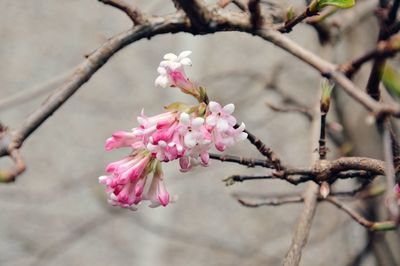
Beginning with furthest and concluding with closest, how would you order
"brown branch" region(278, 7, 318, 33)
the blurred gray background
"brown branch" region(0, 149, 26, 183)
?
the blurred gray background, "brown branch" region(278, 7, 318, 33), "brown branch" region(0, 149, 26, 183)

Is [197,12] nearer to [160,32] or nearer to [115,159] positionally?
[160,32]

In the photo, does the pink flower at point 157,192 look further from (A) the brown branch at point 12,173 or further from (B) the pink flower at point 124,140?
(A) the brown branch at point 12,173

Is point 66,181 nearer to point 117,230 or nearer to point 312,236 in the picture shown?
point 117,230

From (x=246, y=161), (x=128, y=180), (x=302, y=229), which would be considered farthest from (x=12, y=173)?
(x=302, y=229)

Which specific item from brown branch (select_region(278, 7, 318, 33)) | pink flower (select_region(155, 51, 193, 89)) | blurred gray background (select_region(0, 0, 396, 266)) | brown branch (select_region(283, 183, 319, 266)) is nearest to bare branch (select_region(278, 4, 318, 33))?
brown branch (select_region(278, 7, 318, 33))

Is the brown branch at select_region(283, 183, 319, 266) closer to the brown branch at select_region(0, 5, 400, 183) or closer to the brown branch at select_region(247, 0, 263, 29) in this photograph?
the brown branch at select_region(0, 5, 400, 183)

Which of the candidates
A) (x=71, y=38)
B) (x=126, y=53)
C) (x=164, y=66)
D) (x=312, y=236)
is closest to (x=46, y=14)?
(x=71, y=38)
